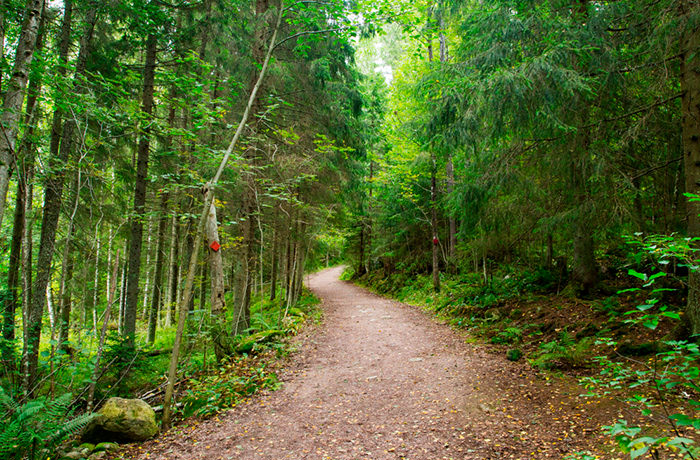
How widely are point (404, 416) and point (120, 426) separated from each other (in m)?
3.61

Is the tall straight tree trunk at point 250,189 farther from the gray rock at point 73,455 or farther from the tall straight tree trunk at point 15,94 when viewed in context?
the tall straight tree trunk at point 15,94

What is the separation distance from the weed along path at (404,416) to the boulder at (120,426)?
24 cm

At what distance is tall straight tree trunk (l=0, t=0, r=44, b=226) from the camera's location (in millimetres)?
3363

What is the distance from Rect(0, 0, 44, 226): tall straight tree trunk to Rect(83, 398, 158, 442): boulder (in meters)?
2.80

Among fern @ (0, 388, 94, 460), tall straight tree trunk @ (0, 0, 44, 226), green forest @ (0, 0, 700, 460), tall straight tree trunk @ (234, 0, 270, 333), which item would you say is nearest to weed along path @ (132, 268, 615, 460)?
green forest @ (0, 0, 700, 460)

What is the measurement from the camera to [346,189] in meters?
11.0

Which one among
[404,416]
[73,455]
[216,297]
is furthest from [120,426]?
[404,416]

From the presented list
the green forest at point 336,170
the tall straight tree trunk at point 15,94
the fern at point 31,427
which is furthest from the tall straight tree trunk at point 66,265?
the tall straight tree trunk at point 15,94

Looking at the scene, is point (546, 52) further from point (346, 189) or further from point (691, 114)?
point (346, 189)

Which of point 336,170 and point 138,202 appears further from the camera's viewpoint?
point 336,170

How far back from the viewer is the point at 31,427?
3.65m

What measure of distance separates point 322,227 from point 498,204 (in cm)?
483

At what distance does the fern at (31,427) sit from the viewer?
342 centimetres

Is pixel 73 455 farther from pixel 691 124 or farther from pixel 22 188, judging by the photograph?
pixel 691 124
